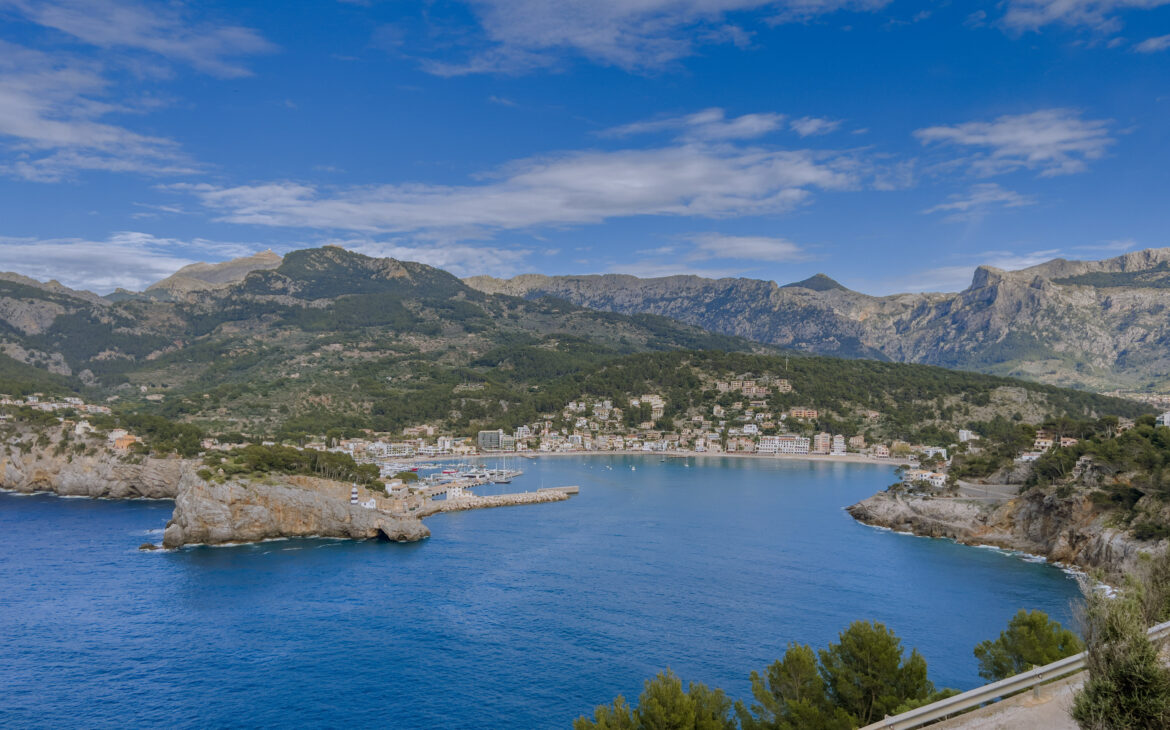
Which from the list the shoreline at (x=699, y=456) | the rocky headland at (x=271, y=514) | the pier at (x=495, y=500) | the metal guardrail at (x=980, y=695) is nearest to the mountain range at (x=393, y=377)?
the shoreline at (x=699, y=456)

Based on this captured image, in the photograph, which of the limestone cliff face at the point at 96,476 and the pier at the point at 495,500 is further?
the limestone cliff face at the point at 96,476

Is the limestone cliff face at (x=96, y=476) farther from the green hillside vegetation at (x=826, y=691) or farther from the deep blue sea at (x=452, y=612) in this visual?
the green hillside vegetation at (x=826, y=691)


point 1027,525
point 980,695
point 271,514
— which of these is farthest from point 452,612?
point 1027,525

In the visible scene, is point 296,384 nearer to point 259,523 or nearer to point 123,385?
point 123,385

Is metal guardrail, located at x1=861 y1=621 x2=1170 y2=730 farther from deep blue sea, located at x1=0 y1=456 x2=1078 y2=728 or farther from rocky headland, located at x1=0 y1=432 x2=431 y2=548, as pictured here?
rocky headland, located at x1=0 y1=432 x2=431 y2=548

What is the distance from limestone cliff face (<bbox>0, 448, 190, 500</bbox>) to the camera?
66.8 meters

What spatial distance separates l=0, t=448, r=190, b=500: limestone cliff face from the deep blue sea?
789 cm

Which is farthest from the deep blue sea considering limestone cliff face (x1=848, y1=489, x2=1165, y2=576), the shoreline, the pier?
the shoreline

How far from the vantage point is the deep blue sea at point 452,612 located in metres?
25.3

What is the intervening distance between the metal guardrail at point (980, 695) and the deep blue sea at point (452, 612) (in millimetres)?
16655

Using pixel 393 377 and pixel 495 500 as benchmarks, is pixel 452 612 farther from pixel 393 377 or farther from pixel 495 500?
pixel 393 377

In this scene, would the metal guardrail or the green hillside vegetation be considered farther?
the green hillside vegetation

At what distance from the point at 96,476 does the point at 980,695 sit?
76.6 m

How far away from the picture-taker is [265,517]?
50.0m
